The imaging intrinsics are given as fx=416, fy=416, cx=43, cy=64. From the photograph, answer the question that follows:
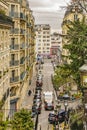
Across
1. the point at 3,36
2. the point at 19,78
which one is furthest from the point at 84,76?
the point at 19,78

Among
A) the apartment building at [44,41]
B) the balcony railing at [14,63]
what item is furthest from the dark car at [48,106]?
the apartment building at [44,41]

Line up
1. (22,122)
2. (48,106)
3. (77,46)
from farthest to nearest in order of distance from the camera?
(48,106) < (77,46) < (22,122)

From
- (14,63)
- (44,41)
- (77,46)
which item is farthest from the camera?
(44,41)

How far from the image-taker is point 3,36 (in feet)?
133

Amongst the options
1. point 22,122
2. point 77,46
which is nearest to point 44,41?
point 77,46

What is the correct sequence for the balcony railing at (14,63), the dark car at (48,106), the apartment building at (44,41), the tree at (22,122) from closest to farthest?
the tree at (22,122) < the balcony railing at (14,63) < the dark car at (48,106) < the apartment building at (44,41)

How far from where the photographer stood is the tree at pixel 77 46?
93.6 feet

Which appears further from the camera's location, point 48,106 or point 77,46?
point 48,106

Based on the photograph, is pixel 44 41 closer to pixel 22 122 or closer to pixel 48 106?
pixel 48 106

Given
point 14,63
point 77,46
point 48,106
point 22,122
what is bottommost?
point 48,106

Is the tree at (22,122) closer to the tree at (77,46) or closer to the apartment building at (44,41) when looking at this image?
the tree at (77,46)

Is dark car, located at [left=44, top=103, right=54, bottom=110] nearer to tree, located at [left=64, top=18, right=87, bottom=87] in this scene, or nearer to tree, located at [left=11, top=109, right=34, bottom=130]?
tree, located at [left=64, top=18, right=87, bottom=87]

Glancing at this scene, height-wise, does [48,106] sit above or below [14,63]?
below

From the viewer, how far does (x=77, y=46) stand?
29328 mm
